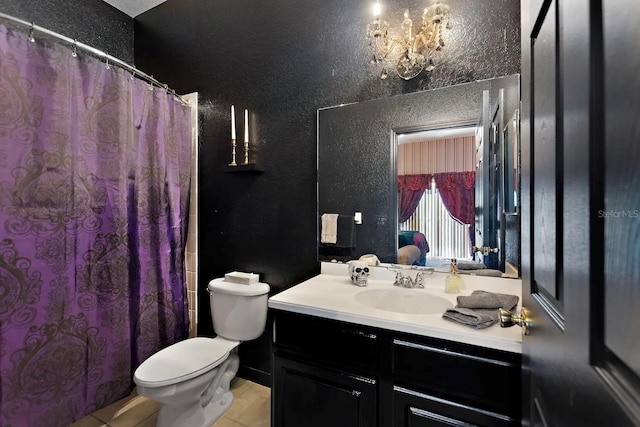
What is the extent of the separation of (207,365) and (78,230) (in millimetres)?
966

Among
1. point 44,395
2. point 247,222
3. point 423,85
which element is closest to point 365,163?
point 423,85

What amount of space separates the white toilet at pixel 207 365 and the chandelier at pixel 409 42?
4.91ft

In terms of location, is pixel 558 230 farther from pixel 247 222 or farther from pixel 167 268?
pixel 167 268

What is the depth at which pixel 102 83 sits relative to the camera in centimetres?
168

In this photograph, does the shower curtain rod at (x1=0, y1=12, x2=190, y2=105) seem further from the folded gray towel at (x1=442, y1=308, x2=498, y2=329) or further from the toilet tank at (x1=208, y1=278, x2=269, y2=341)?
the folded gray towel at (x1=442, y1=308, x2=498, y2=329)

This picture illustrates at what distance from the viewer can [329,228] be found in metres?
1.84

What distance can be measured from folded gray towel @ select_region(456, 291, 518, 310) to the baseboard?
4.82ft

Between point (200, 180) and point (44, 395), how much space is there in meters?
1.47

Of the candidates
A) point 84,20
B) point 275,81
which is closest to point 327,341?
point 275,81

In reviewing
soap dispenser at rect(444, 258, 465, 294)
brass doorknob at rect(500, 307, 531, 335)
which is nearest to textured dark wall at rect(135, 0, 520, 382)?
soap dispenser at rect(444, 258, 465, 294)

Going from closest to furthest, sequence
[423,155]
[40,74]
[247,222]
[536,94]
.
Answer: [536,94] < [40,74] < [423,155] < [247,222]

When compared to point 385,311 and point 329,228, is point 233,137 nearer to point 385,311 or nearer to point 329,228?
point 329,228

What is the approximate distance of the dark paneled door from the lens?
0.34 meters

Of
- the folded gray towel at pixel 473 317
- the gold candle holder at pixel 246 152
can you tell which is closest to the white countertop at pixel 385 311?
the folded gray towel at pixel 473 317
